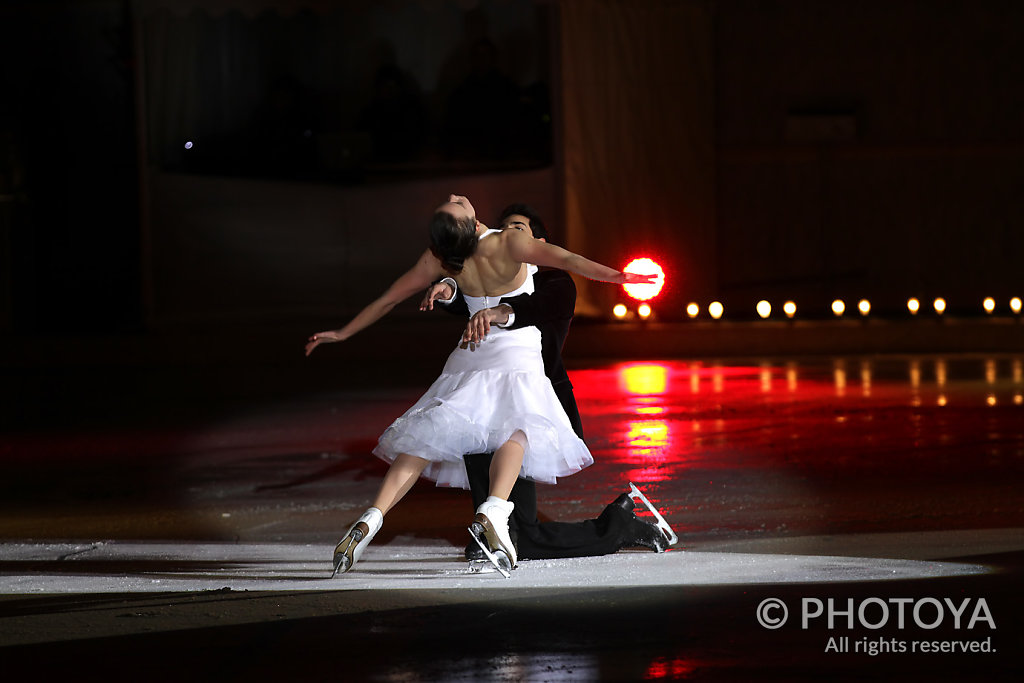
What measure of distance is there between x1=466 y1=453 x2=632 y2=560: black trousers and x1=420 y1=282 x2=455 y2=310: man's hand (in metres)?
0.70

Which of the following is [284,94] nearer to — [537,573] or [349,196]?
[349,196]

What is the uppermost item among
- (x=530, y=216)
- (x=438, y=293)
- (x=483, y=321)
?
(x=530, y=216)

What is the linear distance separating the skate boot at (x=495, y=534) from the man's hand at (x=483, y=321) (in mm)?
662

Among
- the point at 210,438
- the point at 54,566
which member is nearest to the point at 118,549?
the point at 54,566

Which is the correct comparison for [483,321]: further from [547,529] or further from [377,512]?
[547,529]

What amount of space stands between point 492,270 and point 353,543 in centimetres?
130

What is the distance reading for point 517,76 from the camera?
1909 cm

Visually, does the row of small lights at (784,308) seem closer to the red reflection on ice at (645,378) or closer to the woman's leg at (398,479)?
the red reflection on ice at (645,378)

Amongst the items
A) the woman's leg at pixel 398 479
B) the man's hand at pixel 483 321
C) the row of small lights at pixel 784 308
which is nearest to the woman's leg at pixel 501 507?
the woman's leg at pixel 398 479

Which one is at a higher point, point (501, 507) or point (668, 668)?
point (501, 507)

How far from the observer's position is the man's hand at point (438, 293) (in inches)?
265

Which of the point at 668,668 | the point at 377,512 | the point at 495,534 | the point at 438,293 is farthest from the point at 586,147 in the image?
the point at 668,668

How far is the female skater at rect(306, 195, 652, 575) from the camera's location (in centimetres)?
671

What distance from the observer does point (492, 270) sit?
6824mm
